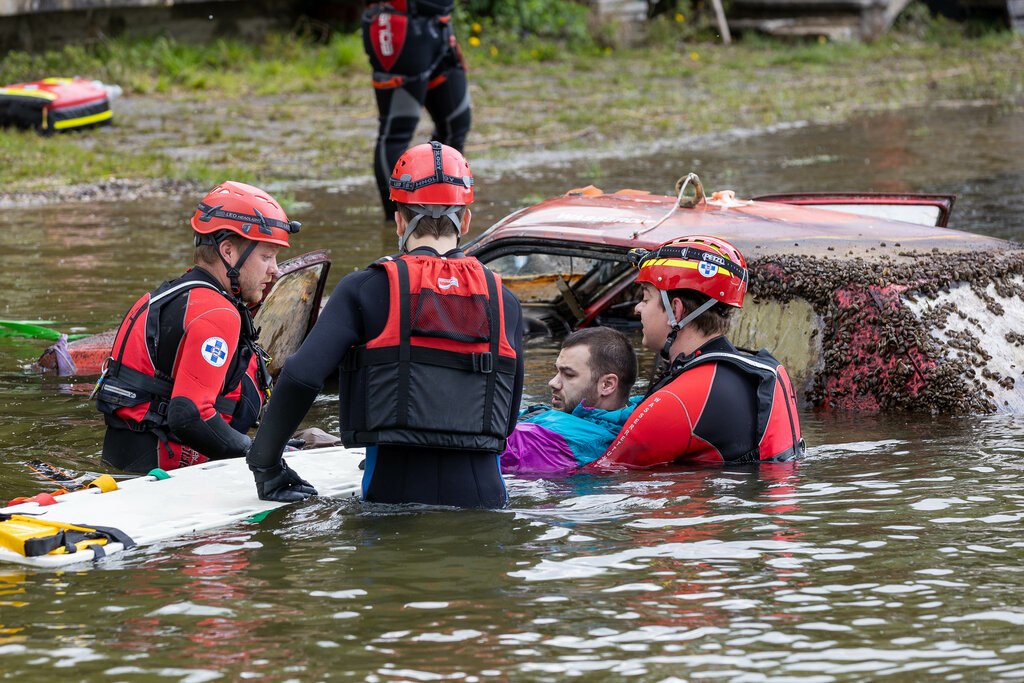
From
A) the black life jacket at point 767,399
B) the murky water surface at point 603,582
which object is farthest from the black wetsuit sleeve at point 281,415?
the black life jacket at point 767,399

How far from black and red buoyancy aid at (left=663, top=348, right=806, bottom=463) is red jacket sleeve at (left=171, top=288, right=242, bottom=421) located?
1.61 meters

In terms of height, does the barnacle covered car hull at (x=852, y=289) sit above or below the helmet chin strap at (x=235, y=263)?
below

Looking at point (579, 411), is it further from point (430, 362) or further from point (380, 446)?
point (430, 362)

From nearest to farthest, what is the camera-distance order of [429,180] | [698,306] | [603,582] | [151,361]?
[603,582] < [429,180] < [151,361] < [698,306]

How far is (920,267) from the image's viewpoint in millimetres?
6199

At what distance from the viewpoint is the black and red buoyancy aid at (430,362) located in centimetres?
408

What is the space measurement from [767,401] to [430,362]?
140 cm

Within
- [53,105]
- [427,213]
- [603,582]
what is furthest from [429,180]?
[53,105]

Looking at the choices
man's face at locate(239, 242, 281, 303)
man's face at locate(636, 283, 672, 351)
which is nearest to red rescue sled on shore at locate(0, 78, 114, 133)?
man's face at locate(239, 242, 281, 303)

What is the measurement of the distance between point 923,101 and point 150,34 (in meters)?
11.2

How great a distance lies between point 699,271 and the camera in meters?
4.91

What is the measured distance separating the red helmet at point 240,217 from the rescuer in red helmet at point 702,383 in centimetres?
140

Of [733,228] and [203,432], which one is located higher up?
[733,228]

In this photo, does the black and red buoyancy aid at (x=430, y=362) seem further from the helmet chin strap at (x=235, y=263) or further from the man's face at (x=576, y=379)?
the man's face at (x=576, y=379)
